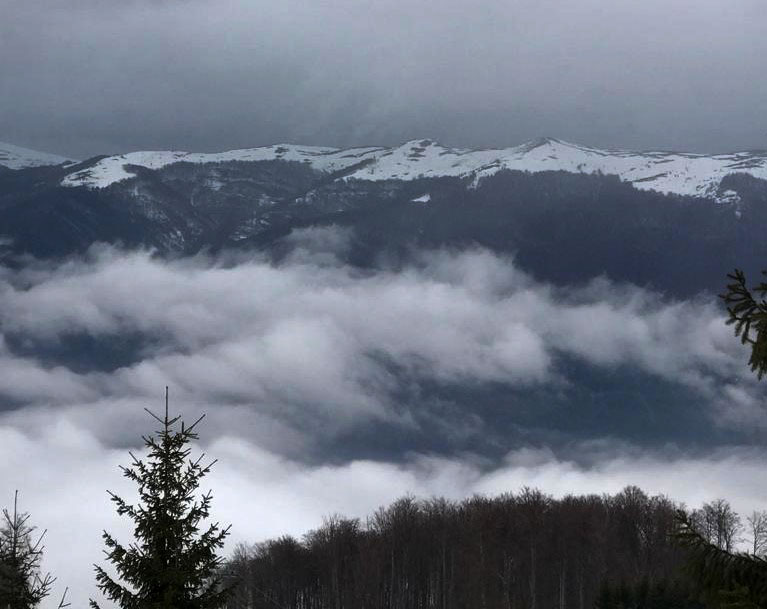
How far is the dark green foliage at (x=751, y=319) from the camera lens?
60.2 ft

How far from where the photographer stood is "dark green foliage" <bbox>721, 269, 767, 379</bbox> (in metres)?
18.3

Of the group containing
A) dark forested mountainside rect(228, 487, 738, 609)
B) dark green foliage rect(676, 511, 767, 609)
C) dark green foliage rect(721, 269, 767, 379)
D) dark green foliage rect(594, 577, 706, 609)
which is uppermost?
dark forested mountainside rect(228, 487, 738, 609)

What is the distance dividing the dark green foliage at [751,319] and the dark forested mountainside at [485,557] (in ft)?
306

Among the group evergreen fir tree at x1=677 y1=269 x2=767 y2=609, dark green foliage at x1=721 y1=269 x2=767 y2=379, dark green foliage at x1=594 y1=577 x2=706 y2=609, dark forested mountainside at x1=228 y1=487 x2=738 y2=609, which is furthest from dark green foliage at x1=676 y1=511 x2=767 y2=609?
dark forested mountainside at x1=228 y1=487 x2=738 y2=609

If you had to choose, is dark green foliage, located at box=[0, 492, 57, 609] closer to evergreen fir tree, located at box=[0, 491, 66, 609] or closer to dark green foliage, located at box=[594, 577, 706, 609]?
evergreen fir tree, located at box=[0, 491, 66, 609]

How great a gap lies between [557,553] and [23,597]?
99781 millimetres

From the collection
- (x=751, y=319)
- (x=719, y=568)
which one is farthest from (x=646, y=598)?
(x=751, y=319)

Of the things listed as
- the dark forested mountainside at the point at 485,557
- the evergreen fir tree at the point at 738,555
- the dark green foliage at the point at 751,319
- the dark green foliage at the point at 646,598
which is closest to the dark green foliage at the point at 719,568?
the evergreen fir tree at the point at 738,555

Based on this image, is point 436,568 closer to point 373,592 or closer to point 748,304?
point 373,592

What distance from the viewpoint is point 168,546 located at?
29312mm

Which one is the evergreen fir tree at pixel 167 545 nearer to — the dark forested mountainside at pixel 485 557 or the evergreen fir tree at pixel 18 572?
the evergreen fir tree at pixel 18 572

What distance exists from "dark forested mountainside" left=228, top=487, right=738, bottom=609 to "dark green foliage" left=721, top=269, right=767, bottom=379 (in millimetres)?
93216

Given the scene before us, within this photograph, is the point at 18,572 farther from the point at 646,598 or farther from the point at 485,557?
the point at 485,557

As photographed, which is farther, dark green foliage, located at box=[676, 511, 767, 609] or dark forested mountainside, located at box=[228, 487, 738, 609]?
dark forested mountainside, located at box=[228, 487, 738, 609]
